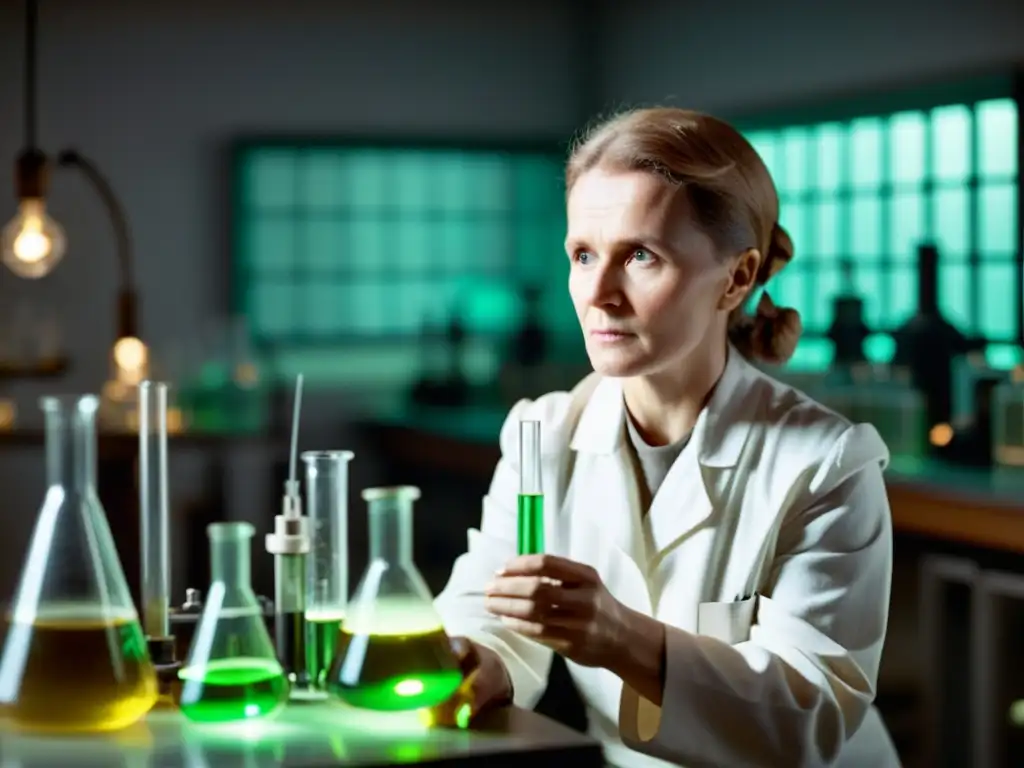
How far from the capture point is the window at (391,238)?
19.6ft

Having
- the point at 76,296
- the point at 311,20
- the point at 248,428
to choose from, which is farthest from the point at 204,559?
the point at 311,20

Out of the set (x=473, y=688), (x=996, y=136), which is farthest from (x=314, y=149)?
(x=473, y=688)

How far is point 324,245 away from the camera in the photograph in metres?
6.11

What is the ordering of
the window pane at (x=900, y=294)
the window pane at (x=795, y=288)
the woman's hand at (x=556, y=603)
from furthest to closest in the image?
1. the window pane at (x=795, y=288)
2. the window pane at (x=900, y=294)
3. the woman's hand at (x=556, y=603)

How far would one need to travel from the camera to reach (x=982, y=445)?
3107 millimetres

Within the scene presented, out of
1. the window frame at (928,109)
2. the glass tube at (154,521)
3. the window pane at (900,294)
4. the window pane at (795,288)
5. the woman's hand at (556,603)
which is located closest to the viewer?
the woman's hand at (556,603)

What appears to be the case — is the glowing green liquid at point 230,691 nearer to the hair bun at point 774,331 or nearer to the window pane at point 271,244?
the hair bun at point 774,331

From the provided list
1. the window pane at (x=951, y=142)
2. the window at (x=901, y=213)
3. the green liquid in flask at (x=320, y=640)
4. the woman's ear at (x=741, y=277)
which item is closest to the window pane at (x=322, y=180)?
the window at (x=901, y=213)

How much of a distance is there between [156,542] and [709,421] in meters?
0.56

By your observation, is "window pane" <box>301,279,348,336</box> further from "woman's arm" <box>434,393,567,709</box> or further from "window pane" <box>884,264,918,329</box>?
"woman's arm" <box>434,393,567,709</box>

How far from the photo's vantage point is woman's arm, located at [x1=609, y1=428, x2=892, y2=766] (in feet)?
4.29

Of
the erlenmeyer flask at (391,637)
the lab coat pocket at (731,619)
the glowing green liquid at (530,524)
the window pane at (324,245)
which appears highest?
the window pane at (324,245)

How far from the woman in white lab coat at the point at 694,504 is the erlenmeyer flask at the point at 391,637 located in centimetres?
6

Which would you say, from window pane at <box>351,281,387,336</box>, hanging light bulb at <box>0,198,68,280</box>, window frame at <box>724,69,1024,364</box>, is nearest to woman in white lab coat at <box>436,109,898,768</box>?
window frame at <box>724,69,1024,364</box>
